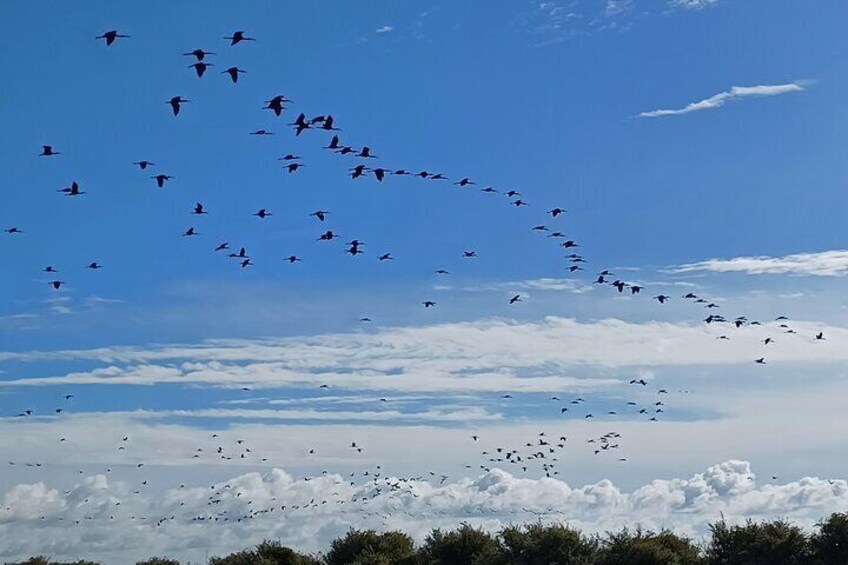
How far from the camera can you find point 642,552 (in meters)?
57.1

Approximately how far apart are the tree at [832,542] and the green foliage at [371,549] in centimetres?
2554

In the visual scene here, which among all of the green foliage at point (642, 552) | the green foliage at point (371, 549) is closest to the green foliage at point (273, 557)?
the green foliage at point (371, 549)

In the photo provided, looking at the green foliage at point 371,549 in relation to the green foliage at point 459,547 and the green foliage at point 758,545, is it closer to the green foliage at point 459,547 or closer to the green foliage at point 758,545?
the green foliage at point 459,547

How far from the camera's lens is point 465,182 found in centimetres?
4972

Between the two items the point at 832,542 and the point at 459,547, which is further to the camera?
the point at 459,547

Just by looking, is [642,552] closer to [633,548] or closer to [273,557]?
[633,548]

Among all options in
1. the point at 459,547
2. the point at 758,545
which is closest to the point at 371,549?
the point at 459,547

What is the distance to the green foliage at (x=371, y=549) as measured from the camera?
67.8 m

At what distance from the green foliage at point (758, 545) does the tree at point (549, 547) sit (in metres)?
6.96

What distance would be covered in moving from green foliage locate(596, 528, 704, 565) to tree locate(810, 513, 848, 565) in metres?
6.37

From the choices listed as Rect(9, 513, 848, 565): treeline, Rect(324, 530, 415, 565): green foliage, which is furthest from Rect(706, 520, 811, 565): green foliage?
Rect(324, 530, 415, 565): green foliage

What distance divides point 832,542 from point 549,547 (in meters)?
15.2

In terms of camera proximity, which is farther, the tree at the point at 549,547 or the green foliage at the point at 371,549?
the green foliage at the point at 371,549

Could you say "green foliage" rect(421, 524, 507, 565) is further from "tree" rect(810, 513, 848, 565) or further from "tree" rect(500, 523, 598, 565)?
"tree" rect(810, 513, 848, 565)
